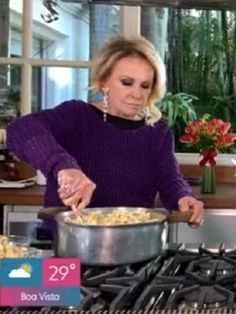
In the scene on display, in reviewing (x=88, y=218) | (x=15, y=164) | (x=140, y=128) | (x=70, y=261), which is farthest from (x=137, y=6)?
(x=70, y=261)

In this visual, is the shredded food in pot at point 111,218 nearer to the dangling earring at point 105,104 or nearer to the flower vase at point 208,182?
the dangling earring at point 105,104

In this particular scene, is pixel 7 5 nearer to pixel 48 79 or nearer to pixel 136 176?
pixel 48 79

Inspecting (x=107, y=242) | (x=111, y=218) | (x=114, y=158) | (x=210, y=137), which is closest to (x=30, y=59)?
(x=210, y=137)

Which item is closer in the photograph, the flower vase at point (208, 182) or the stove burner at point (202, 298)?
the stove burner at point (202, 298)

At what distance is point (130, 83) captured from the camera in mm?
1871

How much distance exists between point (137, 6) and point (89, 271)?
2.19 meters

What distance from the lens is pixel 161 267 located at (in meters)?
1.34

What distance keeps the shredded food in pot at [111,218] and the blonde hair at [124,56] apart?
0.57 metres

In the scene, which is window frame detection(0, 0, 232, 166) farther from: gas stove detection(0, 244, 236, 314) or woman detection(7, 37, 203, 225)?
gas stove detection(0, 244, 236, 314)

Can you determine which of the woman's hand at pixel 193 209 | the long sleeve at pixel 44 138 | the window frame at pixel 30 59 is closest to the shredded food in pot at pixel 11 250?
the long sleeve at pixel 44 138

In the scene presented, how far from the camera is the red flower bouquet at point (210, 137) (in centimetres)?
288

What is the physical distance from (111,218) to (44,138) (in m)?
0.34

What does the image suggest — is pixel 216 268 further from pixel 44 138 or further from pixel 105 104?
pixel 105 104

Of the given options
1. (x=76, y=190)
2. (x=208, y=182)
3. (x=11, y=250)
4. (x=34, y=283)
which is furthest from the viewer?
(x=208, y=182)
